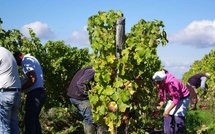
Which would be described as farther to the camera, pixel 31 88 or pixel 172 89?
pixel 172 89

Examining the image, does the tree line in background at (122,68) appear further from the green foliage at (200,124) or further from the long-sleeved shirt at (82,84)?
the green foliage at (200,124)

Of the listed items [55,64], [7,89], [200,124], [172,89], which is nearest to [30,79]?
[7,89]

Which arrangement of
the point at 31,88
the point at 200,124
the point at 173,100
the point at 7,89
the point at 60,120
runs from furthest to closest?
the point at 200,124 → the point at 60,120 → the point at 173,100 → the point at 31,88 → the point at 7,89

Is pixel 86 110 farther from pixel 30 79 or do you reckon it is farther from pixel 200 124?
pixel 200 124

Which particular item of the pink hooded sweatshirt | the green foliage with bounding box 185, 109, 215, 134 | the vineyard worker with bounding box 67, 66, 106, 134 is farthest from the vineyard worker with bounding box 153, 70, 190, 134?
the vineyard worker with bounding box 67, 66, 106, 134

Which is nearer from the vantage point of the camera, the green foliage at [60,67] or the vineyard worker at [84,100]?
the vineyard worker at [84,100]

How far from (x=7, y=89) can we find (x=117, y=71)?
1.39 m

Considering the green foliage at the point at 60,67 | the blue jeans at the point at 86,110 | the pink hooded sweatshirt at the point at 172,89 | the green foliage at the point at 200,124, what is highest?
the green foliage at the point at 60,67

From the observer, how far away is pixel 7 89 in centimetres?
530

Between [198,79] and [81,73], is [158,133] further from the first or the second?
[198,79]

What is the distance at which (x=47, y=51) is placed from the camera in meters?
9.82

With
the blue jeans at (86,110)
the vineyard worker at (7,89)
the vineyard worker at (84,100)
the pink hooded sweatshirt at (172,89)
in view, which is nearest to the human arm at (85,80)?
the vineyard worker at (84,100)

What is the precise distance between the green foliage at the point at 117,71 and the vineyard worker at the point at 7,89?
3.16 ft

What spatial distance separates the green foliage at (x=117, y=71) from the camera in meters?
4.91
